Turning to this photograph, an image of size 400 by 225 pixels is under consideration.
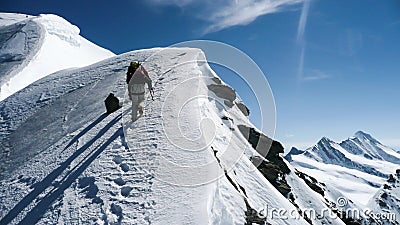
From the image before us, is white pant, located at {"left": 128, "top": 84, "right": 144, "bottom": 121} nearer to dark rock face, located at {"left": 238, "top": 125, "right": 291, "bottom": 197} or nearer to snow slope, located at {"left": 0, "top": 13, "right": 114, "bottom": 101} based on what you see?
dark rock face, located at {"left": 238, "top": 125, "right": 291, "bottom": 197}

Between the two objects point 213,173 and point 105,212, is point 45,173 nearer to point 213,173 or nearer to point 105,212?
point 105,212

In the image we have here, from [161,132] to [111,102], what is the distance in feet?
18.4

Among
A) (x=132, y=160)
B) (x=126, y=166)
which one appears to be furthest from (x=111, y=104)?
(x=126, y=166)

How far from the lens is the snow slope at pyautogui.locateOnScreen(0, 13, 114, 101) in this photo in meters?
37.0

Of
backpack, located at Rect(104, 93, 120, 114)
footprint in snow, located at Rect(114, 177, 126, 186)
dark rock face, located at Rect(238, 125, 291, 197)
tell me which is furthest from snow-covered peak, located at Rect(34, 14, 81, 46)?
footprint in snow, located at Rect(114, 177, 126, 186)

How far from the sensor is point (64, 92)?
74.6 feet

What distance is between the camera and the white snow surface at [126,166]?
824 cm

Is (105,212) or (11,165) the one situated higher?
(11,165)

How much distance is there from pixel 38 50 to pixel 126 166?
43190 millimetres

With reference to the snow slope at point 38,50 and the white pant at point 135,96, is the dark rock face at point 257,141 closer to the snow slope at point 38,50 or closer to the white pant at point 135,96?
the white pant at point 135,96

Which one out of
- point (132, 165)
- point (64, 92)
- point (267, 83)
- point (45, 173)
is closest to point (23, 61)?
point (64, 92)

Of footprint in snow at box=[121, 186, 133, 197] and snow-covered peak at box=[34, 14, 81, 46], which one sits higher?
snow-covered peak at box=[34, 14, 81, 46]

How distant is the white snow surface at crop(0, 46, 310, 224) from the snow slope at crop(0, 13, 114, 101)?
1959 centimetres

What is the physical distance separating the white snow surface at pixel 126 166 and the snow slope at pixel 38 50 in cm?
1959
